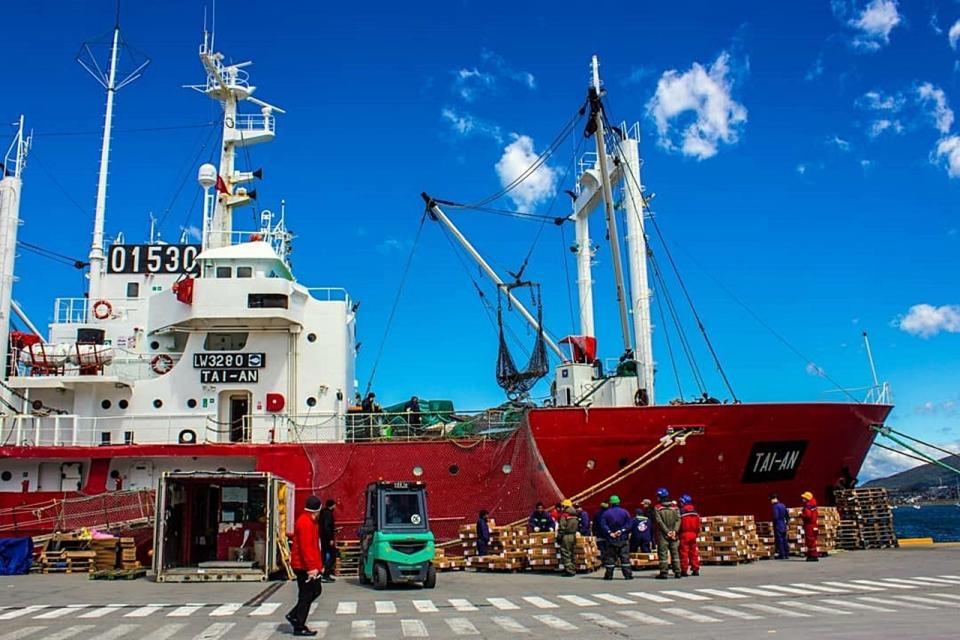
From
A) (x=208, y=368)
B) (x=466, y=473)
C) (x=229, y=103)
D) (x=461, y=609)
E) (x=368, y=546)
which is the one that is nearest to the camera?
(x=461, y=609)

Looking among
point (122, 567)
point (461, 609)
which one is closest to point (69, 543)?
point (122, 567)

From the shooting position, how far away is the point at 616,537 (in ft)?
54.7

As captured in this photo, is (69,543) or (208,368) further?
(208,368)

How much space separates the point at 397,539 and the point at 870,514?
1446 centimetres

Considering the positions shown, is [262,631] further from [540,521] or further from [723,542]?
[723,542]

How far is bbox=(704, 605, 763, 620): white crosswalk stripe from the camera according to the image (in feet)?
35.7

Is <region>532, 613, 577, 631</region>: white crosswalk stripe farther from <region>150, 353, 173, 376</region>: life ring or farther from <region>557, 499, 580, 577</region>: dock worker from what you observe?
<region>150, 353, 173, 376</region>: life ring

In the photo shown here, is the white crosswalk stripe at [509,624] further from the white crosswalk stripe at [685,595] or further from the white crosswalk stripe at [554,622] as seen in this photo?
the white crosswalk stripe at [685,595]

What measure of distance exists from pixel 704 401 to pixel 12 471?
64.0ft

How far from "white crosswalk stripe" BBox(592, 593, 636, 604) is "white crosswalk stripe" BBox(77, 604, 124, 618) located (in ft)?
25.4

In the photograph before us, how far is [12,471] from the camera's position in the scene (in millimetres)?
23047

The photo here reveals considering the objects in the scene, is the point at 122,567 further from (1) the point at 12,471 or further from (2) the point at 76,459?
(1) the point at 12,471

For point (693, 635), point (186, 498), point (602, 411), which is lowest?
point (693, 635)

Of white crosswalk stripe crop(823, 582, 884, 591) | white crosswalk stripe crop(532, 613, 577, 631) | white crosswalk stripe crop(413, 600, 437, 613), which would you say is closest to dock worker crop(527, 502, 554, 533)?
white crosswalk stripe crop(413, 600, 437, 613)
